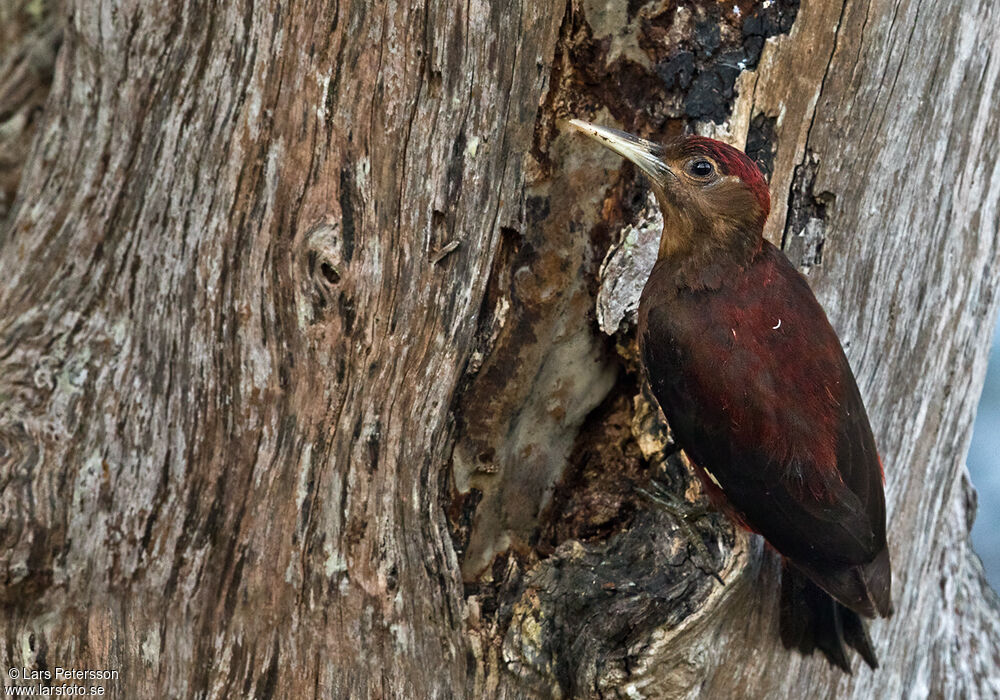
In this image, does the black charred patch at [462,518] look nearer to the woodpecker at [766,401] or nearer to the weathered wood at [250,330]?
the weathered wood at [250,330]

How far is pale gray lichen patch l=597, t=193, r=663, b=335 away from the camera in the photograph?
2.59 metres

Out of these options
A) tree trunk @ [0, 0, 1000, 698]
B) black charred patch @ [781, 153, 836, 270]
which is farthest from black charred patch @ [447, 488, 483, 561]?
black charred patch @ [781, 153, 836, 270]

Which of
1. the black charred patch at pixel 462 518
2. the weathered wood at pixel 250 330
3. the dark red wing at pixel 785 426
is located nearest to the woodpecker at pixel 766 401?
the dark red wing at pixel 785 426

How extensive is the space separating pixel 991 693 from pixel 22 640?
3428mm

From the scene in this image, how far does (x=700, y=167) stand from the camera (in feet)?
8.00

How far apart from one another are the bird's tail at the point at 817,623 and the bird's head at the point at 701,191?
935 mm

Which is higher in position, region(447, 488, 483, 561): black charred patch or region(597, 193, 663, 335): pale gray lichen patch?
region(597, 193, 663, 335): pale gray lichen patch

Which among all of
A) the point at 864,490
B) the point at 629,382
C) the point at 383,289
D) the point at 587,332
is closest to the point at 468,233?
the point at 383,289

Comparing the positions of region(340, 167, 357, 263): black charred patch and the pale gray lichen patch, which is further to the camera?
the pale gray lichen patch

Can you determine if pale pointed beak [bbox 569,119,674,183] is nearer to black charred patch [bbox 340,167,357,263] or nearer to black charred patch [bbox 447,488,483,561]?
black charred patch [bbox 340,167,357,263]

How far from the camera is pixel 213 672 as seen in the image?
239cm

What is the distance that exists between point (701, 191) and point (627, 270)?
30cm

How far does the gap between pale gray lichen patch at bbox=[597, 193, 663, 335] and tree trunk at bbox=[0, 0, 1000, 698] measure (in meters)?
0.01

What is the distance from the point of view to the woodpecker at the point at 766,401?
7.93 feet
